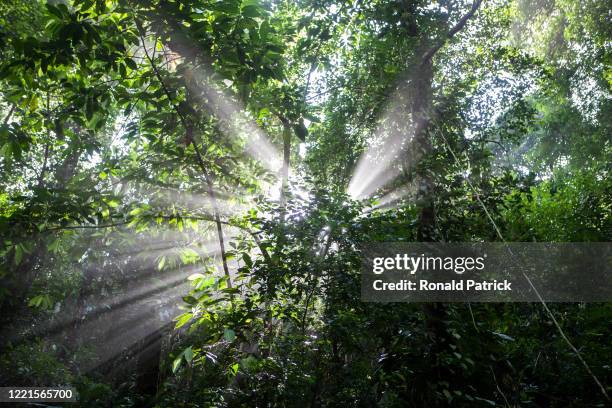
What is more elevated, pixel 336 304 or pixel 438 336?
pixel 336 304

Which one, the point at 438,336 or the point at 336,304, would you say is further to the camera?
the point at 336,304

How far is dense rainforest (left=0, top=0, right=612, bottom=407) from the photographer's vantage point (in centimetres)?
244

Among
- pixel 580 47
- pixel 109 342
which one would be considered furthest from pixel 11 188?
pixel 580 47

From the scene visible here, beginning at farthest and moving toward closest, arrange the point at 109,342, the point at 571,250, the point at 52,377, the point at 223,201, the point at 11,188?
the point at 109,342, the point at 11,188, the point at 52,377, the point at 571,250, the point at 223,201

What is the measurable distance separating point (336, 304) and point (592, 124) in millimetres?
10615

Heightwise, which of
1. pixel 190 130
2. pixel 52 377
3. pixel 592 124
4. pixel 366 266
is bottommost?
pixel 52 377

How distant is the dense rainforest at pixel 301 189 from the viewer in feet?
8.00

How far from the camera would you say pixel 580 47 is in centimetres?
914

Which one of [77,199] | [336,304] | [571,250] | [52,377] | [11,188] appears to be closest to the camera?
[77,199]

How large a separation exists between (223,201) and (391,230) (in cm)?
156

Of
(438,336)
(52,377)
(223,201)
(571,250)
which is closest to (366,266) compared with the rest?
(438,336)

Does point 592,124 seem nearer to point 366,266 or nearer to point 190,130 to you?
point 366,266

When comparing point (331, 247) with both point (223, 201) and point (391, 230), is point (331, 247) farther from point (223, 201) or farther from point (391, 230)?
point (223, 201)

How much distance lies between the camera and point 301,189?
12.2ft
